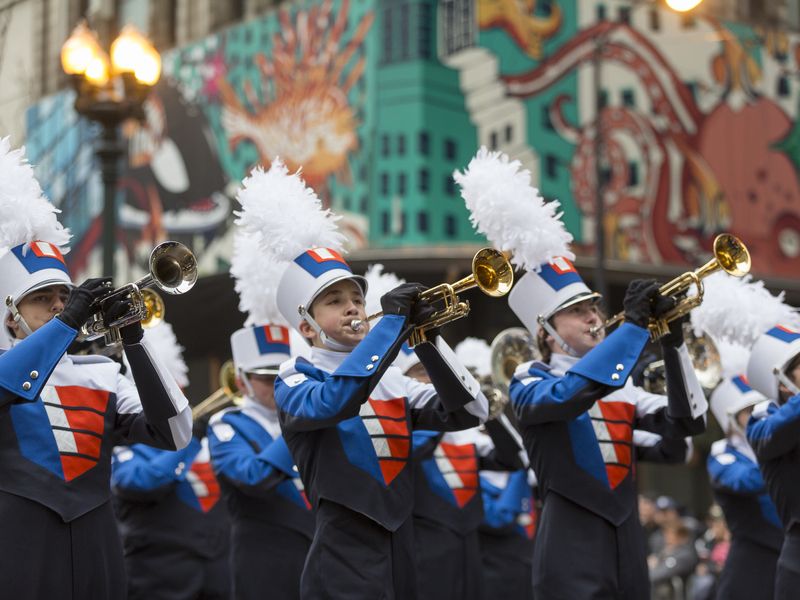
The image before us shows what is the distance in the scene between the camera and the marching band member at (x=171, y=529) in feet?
27.0

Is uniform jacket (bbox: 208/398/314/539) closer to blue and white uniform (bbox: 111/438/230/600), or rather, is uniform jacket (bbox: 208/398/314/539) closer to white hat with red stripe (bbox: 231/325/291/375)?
white hat with red stripe (bbox: 231/325/291/375)

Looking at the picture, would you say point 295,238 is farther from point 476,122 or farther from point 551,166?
point 551,166

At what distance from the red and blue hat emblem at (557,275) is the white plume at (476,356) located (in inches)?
99.6

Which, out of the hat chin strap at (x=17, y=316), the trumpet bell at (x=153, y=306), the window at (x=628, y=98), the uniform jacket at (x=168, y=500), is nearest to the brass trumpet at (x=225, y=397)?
the uniform jacket at (x=168, y=500)

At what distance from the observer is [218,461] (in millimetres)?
7695

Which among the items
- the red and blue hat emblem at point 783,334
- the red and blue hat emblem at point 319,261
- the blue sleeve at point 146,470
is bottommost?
the blue sleeve at point 146,470

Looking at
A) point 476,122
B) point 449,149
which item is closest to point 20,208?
point 449,149

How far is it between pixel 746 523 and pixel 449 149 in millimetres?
10648

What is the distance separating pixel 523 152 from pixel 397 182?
1.83m

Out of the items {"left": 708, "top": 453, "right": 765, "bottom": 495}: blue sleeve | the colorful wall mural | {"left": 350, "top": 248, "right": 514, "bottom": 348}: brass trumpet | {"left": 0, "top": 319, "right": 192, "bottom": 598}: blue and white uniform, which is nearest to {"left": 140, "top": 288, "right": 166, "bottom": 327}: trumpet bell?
{"left": 0, "top": 319, "right": 192, "bottom": 598}: blue and white uniform

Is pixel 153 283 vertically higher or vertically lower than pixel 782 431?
higher

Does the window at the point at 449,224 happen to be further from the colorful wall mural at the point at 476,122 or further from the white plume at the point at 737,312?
the white plume at the point at 737,312

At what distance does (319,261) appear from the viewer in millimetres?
6008

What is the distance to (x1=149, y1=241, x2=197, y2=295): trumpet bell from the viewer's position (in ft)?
18.0
